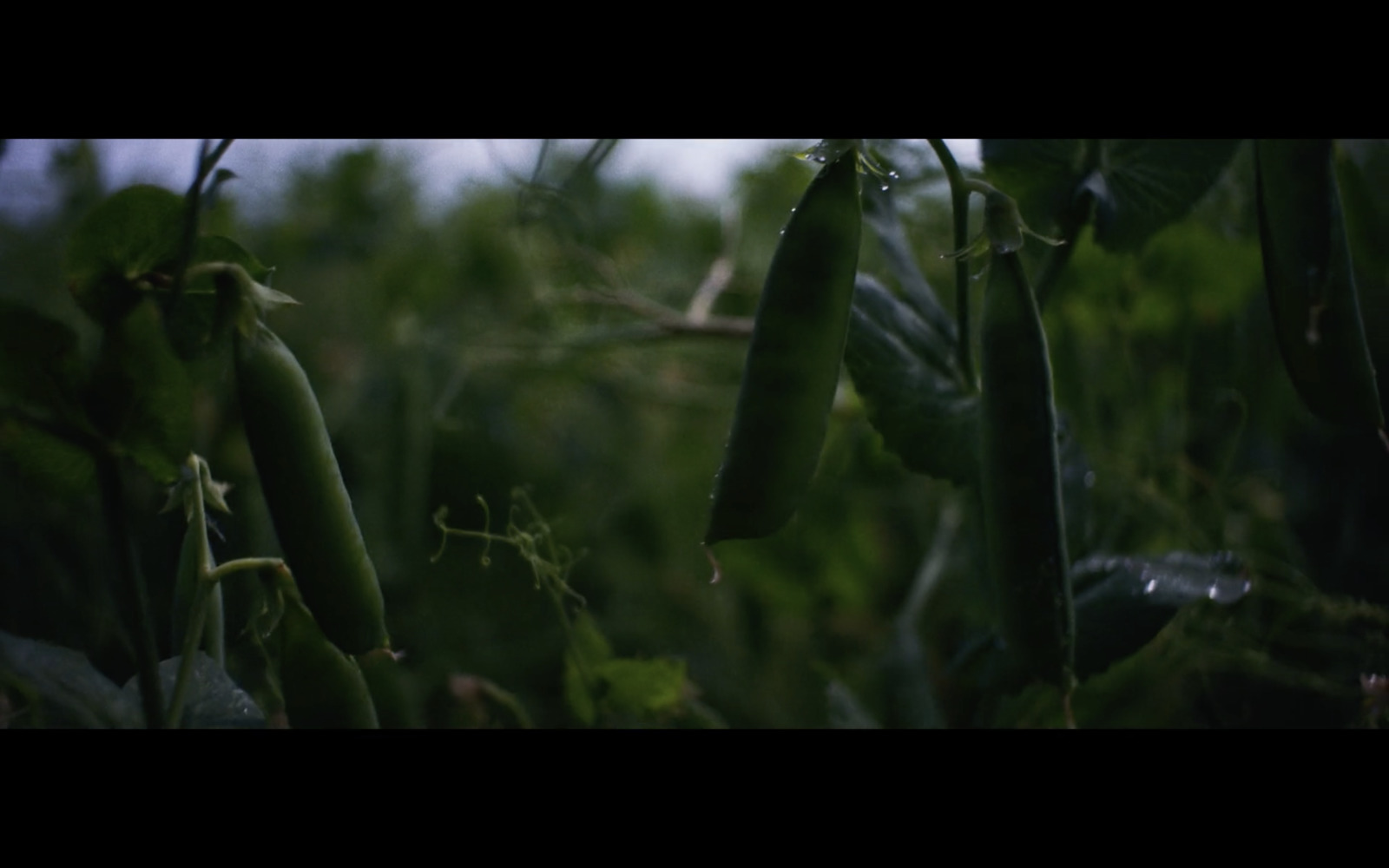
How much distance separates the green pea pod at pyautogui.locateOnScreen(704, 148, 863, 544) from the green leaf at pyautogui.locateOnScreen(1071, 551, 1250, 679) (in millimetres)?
259

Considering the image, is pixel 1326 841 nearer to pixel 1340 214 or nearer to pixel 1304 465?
pixel 1340 214

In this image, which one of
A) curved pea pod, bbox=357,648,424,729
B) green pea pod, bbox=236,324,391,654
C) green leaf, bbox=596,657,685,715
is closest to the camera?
green pea pod, bbox=236,324,391,654

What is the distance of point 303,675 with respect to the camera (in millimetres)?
459

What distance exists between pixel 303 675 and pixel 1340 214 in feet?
1.74

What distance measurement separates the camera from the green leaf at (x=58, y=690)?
0.44m

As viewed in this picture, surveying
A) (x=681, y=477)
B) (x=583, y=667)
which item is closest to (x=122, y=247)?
(x=583, y=667)

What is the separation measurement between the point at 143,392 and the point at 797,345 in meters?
0.29

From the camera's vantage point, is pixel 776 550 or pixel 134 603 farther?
pixel 776 550

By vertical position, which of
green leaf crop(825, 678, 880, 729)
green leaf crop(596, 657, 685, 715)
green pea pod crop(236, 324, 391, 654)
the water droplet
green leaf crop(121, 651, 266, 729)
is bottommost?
green leaf crop(825, 678, 880, 729)

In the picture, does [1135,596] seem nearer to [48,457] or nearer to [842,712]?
[842,712]

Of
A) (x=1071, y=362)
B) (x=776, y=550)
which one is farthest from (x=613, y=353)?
(x=1071, y=362)

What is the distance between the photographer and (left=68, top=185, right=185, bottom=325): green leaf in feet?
1.40

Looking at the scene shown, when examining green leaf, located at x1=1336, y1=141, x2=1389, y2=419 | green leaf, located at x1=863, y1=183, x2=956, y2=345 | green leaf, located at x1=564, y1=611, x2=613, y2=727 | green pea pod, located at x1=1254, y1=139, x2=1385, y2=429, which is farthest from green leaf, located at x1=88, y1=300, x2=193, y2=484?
green leaf, located at x1=1336, y1=141, x2=1389, y2=419

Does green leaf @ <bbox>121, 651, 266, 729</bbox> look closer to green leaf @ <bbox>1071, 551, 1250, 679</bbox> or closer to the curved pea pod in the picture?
the curved pea pod
